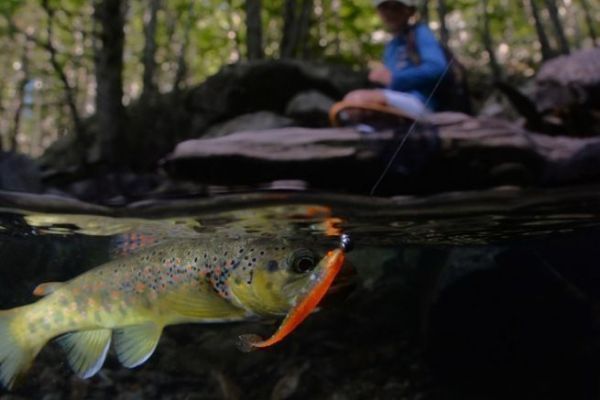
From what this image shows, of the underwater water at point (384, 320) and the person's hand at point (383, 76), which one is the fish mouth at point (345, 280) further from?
the person's hand at point (383, 76)

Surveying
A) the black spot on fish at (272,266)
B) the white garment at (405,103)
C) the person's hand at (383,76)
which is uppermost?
the person's hand at (383,76)

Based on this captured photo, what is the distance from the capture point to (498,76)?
1252cm

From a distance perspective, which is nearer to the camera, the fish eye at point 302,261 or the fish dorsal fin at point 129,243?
the fish eye at point 302,261

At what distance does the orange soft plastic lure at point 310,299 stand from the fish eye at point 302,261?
313 millimetres

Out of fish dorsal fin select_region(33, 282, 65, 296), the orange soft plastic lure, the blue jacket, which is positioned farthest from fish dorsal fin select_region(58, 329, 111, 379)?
the blue jacket

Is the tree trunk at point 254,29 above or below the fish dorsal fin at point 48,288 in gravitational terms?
above

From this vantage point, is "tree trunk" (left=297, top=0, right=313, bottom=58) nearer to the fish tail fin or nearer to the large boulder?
the large boulder

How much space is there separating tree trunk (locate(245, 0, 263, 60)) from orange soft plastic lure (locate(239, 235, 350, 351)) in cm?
925

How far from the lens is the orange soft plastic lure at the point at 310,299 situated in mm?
2746

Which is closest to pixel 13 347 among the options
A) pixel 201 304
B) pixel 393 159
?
pixel 201 304

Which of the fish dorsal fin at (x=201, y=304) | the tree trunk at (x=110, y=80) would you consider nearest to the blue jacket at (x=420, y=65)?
the fish dorsal fin at (x=201, y=304)

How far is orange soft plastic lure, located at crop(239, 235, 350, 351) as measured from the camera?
2746 millimetres

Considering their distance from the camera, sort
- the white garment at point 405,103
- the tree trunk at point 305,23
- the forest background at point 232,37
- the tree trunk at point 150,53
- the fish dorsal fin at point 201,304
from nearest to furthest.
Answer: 1. the fish dorsal fin at point 201,304
2. the white garment at point 405,103
3. the forest background at point 232,37
4. the tree trunk at point 305,23
5. the tree trunk at point 150,53

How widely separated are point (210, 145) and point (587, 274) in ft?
23.7
